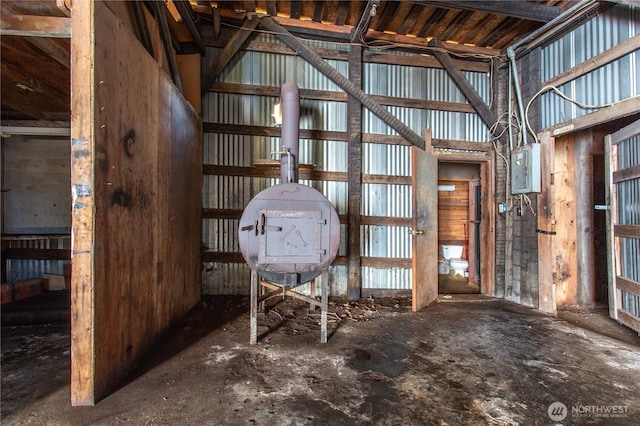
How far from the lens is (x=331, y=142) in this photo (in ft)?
12.4

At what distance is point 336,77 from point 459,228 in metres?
3.82

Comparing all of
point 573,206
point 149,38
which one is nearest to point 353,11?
point 149,38

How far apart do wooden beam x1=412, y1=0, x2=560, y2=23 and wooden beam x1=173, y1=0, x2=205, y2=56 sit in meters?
2.30

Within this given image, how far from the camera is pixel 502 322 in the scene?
299 cm

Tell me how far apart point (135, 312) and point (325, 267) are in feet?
4.61

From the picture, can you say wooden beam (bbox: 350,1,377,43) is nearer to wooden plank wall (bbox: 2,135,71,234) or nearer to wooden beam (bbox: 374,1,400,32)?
wooden beam (bbox: 374,1,400,32)

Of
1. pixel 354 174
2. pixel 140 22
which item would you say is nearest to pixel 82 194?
pixel 140 22

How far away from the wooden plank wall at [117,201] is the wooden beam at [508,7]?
2.69m

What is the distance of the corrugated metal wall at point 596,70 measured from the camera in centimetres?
257

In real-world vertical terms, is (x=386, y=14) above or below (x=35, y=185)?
above

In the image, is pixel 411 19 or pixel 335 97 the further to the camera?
pixel 335 97

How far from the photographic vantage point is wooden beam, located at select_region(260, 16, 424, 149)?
3.57m

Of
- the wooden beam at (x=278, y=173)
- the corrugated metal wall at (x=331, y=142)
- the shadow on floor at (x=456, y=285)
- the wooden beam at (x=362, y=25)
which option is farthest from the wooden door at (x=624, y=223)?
the wooden beam at (x=362, y=25)

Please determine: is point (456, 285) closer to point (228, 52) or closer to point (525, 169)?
point (525, 169)
